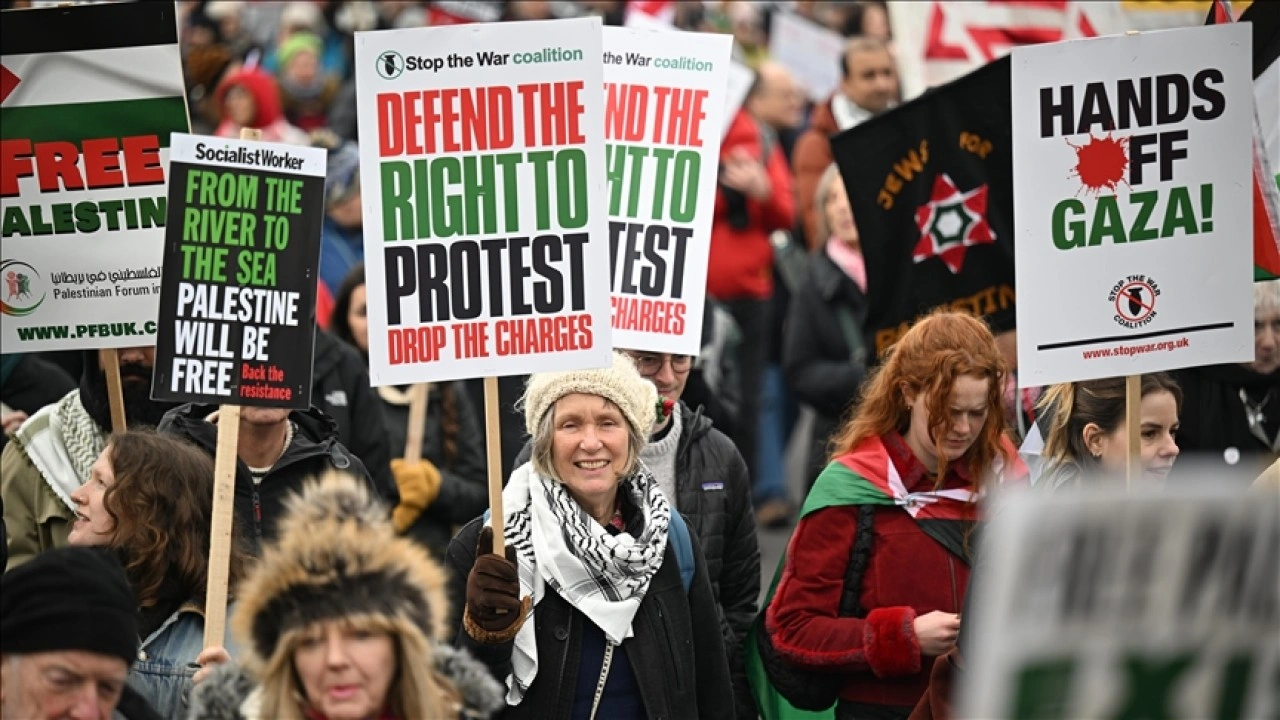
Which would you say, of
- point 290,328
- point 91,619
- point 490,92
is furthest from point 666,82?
point 91,619

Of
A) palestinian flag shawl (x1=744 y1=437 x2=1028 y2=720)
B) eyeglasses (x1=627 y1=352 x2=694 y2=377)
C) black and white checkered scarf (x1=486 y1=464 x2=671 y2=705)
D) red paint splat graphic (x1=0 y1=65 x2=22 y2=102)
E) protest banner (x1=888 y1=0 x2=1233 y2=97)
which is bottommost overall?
black and white checkered scarf (x1=486 y1=464 x2=671 y2=705)

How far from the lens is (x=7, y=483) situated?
21.9ft

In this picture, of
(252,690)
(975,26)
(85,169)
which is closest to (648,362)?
(85,169)

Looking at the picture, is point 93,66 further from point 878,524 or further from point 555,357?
point 878,524

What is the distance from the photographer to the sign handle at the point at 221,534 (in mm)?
5109

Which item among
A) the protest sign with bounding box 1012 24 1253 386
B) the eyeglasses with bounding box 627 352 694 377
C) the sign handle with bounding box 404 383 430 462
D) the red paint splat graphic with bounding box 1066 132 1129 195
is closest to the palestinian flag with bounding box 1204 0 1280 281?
the protest sign with bounding box 1012 24 1253 386

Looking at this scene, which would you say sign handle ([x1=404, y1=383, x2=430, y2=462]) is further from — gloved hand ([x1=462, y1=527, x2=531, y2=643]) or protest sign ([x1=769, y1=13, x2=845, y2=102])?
protest sign ([x1=769, y1=13, x2=845, y2=102])

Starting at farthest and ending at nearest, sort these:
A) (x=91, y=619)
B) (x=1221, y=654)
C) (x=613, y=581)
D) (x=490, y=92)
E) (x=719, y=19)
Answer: (x=719, y=19)
(x=490, y=92)
(x=613, y=581)
(x=91, y=619)
(x=1221, y=654)

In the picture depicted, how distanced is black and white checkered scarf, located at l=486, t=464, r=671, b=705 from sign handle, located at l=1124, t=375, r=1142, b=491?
130cm

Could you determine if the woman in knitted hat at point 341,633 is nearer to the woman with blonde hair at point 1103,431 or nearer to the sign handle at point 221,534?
the sign handle at point 221,534

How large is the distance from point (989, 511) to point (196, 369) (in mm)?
2156

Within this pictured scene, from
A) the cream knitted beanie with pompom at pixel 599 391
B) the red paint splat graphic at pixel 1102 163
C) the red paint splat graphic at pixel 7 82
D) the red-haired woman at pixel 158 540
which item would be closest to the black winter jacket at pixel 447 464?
the red paint splat graphic at pixel 7 82

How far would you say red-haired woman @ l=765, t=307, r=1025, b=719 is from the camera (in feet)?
19.0

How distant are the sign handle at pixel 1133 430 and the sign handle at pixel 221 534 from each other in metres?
2.37
